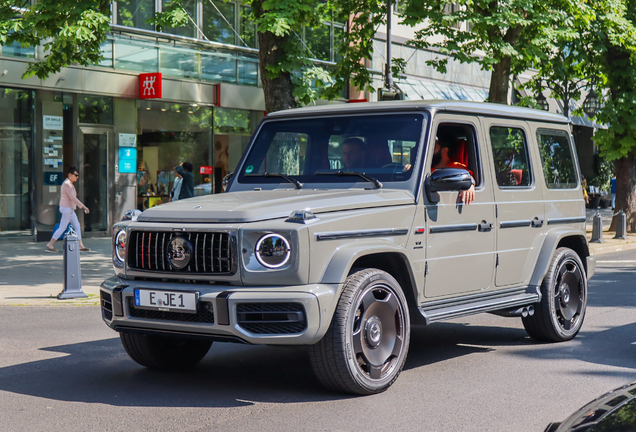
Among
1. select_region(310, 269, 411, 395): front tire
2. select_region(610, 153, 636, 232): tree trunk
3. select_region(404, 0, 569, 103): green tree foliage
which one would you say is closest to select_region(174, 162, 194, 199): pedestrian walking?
select_region(404, 0, 569, 103): green tree foliage

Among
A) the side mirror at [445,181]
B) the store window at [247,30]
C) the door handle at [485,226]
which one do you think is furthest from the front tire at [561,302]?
the store window at [247,30]

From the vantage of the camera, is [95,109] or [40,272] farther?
[95,109]

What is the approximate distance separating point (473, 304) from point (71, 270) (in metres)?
6.07

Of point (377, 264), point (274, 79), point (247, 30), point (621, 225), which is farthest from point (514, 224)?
point (247, 30)

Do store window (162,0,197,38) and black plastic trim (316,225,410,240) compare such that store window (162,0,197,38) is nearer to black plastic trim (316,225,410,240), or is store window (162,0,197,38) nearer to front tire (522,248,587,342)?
front tire (522,248,587,342)

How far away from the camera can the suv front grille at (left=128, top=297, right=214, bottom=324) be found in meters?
5.11

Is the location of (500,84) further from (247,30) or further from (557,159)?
(557,159)

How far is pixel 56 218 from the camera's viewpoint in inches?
748

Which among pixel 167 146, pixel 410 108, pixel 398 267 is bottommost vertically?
pixel 398 267

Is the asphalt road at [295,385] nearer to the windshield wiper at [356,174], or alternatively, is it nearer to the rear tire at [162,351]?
the rear tire at [162,351]

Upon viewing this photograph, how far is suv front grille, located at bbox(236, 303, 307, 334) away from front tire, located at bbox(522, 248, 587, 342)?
3073 mm

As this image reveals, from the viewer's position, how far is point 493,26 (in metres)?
15.6

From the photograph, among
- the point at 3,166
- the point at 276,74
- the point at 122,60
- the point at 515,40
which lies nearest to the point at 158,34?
the point at 122,60

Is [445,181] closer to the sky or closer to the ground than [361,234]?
closer to the sky
